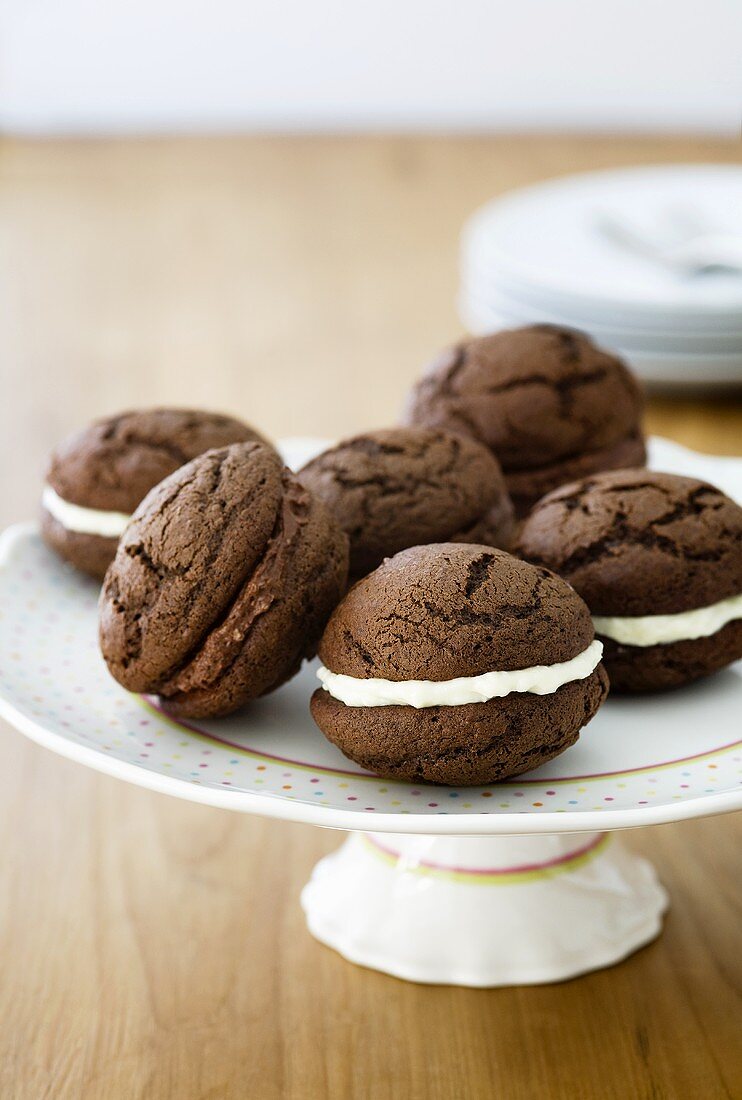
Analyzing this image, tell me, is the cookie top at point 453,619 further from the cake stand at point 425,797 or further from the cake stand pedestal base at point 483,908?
the cake stand pedestal base at point 483,908

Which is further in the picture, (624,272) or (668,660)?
(624,272)

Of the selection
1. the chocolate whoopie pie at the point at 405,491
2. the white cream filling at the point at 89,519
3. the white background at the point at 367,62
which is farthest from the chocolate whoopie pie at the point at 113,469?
the white background at the point at 367,62

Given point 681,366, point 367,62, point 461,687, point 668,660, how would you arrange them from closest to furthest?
point 461,687 → point 668,660 → point 681,366 → point 367,62

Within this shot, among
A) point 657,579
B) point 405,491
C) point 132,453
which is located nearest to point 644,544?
point 657,579

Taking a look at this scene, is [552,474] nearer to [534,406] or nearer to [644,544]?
[534,406]

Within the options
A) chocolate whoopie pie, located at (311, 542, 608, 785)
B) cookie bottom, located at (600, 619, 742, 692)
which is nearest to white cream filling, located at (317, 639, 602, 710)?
chocolate whoopie pie, located at (311, 542, 608, 785)

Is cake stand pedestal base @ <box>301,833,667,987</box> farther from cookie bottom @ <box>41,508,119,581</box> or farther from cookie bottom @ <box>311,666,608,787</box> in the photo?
cookie bottom @ <box>41,508,119,581</box>

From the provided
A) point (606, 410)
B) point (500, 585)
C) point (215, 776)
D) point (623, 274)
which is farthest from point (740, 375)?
point (215, 776)

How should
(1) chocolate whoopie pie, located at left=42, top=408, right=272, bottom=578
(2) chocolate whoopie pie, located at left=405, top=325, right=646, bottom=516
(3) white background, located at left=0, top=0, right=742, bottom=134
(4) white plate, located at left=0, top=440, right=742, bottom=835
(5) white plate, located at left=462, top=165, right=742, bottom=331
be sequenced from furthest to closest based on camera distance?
(3) white background, located at left=0, top=0, right=742, bottom=134 < (5) white plate, located at left=462, top=165, right=742, bottom=331 < (2) chocolate whoopie pie, located at left=405, top=325, right=646, bottom=516 < (1) chocolate whoopie pie, located at left=42, top=408, right=272, bottom=578 < (4) white plate, located at left=0, top=440, right=742, bottom=835
